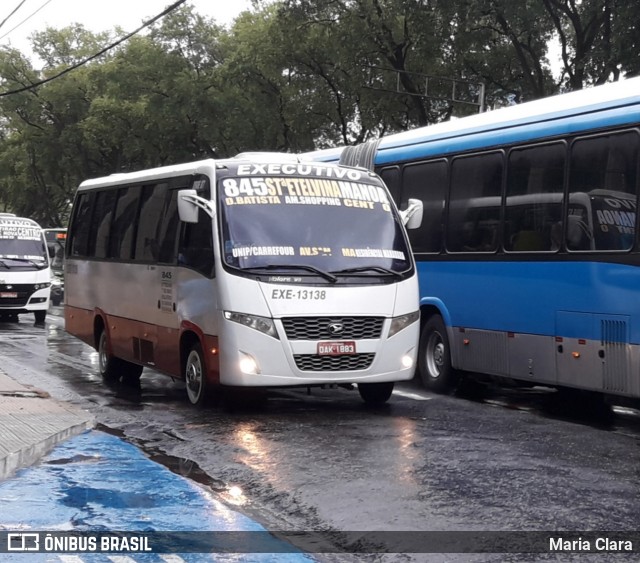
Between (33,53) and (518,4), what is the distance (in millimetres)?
41797

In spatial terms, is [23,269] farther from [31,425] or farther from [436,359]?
[31,425]

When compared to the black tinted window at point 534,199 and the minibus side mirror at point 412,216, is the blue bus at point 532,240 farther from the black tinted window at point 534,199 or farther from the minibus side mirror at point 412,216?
the minibus side mirror at point 412,216

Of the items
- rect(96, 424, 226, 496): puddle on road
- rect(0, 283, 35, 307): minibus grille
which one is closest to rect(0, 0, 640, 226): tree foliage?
rect(0, 283, 35, 307): minibus grille

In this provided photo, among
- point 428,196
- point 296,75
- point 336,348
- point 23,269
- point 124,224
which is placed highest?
point 296,75

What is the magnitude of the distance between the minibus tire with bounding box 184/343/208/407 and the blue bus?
3.32m

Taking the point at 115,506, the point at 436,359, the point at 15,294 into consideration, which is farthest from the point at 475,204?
the point at 15,294

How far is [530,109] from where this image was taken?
12375 mm

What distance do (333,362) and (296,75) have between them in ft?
100

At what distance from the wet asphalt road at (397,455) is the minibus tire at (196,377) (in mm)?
159

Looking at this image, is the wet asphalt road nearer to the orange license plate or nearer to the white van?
the orange license plate

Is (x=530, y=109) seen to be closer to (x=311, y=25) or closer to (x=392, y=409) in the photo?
(x=392, y=409)

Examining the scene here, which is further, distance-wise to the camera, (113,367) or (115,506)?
(113,367)

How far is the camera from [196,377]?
11.8 meters

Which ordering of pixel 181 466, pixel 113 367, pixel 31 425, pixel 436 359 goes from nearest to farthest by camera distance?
pixel 181 466 < pixel 31 425 < pixel 436 359 < pixel 113 367
